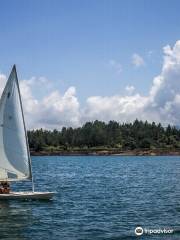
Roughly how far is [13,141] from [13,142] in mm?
113

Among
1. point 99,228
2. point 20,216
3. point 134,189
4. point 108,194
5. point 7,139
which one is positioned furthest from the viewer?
point 134,189

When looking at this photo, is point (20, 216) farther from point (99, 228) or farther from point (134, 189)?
point (134, 189)

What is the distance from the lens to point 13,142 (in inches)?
2094

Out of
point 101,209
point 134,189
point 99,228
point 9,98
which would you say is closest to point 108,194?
point 134,189

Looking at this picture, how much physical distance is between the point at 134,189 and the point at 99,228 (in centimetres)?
3466

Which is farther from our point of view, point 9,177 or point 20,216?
point 9,177

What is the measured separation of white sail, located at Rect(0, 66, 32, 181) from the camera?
173 ft

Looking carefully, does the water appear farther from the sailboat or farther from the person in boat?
the sailboat

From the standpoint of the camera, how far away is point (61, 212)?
1863 inches

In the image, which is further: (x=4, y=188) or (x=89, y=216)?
(x=4, y=188)

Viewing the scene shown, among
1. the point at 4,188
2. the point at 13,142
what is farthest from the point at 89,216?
the point at 13,142

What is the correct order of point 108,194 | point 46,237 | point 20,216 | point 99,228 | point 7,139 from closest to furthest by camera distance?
1. point 46,237
2. point 99,228
3. point 20,216
4. point 7,139
5. point 108,194

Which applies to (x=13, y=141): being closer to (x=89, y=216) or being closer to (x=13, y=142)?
(x=13, y=142)

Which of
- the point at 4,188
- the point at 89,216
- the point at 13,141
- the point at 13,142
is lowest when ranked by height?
the point at 89,216
